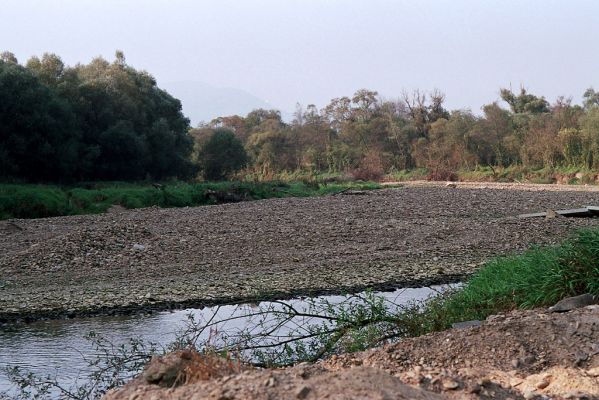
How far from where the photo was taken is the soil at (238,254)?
458 inches

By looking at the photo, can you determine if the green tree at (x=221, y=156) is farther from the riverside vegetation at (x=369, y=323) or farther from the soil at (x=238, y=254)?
the riverside vegetation at (x=369, y=323)

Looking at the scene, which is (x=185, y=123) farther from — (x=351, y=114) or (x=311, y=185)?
(x=351, y=114)

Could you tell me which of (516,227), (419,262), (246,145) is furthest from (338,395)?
(246,145)

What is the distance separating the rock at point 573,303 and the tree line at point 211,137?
25165mm

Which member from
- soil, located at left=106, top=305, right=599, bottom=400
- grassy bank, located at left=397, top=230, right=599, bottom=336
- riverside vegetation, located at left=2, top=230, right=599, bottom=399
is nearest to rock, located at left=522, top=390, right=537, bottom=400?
soil, located at left=106, top=305, right=599, bottom=400

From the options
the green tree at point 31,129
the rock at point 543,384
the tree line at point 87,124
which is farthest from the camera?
the tree line at point 87,124

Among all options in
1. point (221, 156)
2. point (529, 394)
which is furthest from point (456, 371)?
point (221, 156)

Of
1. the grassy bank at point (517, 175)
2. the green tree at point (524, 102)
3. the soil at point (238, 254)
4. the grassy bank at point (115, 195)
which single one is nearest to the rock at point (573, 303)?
the soil at point (238, 254)

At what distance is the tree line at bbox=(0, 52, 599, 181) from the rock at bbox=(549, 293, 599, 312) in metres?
25.2

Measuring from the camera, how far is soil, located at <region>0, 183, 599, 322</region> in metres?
11.6

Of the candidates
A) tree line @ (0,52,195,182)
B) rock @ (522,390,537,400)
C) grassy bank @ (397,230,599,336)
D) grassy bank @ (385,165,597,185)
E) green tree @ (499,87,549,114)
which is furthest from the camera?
green tree @ (499,87,549,114)

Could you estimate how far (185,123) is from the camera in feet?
137

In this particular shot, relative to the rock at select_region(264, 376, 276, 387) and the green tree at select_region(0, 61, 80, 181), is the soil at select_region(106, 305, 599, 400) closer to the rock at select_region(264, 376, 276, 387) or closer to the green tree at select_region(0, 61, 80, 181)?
the rock at select_region(264, 376, 276, 387)

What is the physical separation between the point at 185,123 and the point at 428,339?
3665cm
